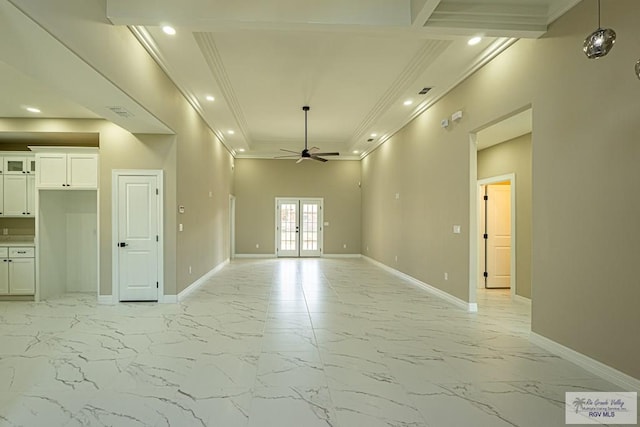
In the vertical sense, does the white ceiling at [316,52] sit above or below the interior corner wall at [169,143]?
above

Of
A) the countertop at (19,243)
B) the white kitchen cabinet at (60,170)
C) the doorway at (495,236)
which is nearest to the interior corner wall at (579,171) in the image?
the doorway at (495,236)

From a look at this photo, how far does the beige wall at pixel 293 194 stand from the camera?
436 inches

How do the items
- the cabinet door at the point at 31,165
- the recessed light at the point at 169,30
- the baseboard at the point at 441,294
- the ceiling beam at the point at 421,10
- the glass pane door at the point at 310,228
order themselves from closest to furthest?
the ceiling beam at the point at 421,10 → the recessed light at the point at 169,30 → the baseboard at the point at 441,294 → the cabinet door at the point at 31,165 → the glass pane door at the point at 310,228

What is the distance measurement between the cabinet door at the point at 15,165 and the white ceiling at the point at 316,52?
779mm

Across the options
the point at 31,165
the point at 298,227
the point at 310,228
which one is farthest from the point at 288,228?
the point at 31,165

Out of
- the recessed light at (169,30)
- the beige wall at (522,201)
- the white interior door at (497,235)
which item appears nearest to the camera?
the recessed light at (169,30)

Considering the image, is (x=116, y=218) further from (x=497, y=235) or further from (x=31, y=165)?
(x=497, y=235)

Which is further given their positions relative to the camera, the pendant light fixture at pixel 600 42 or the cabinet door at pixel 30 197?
the cabinet door at pixel 30 197

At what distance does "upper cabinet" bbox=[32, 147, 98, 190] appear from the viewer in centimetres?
519

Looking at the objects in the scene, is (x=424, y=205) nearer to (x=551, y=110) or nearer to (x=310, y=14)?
(x=551, y=110)

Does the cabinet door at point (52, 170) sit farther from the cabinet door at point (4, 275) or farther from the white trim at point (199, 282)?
the white trim at point (199, 282)

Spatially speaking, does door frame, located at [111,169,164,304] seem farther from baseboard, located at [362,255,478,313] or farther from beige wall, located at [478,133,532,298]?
beige wall, located at [478,133,532,298]

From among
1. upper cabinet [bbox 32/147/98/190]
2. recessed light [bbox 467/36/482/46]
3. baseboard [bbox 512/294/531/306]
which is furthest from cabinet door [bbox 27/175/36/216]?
baseboard [bbox 512/294/531/306]

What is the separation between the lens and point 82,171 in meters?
5.23
